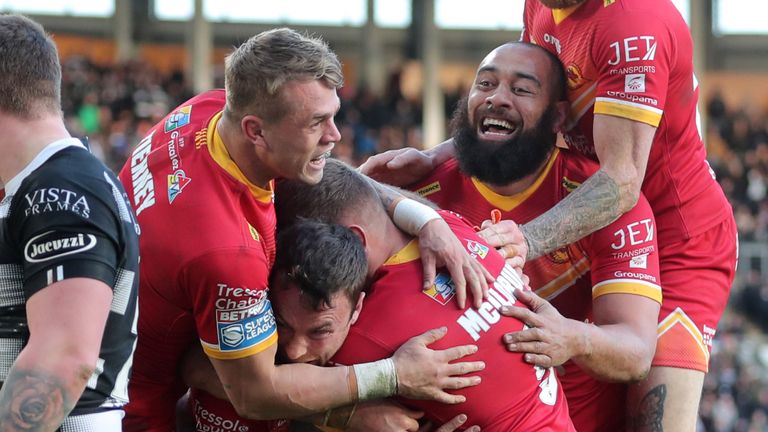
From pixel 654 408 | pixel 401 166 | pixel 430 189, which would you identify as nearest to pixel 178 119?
pixel 401 166

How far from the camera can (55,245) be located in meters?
3.50

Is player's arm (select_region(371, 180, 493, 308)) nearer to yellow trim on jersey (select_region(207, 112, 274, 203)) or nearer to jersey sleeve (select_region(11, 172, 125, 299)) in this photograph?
yellow trim on jersey (select_region(207, 112, 274, 203))

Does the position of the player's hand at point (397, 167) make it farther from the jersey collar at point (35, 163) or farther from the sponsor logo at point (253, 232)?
the jersey collar at point (35, 163)

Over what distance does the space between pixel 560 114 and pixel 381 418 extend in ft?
6.55

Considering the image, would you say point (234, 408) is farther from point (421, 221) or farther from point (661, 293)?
point (661, 293)

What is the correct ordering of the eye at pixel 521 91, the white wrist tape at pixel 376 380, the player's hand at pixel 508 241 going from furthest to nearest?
1. the eye at pixel 521 91
2. the player's hand at pixel 508 241
3. the white wrist tape at pixel 376 380

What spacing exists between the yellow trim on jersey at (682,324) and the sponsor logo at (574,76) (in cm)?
117

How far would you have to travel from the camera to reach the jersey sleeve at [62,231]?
3.49 metres

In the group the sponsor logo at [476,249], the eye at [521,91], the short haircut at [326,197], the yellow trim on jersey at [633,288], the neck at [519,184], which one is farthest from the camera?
the neck at [519,184]

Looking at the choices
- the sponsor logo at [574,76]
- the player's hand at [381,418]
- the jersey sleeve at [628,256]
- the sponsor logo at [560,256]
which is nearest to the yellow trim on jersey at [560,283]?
the sponsor logo at [560,256]

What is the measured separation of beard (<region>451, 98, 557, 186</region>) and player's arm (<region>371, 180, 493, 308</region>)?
0.94 metres

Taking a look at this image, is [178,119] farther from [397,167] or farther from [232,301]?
[397,167]

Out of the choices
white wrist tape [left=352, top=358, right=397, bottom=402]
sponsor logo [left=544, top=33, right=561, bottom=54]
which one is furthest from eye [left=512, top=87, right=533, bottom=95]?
white wrist tape [left=352, top=358, right=397, bottom=402]

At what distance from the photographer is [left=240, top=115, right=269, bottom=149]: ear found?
439cm
